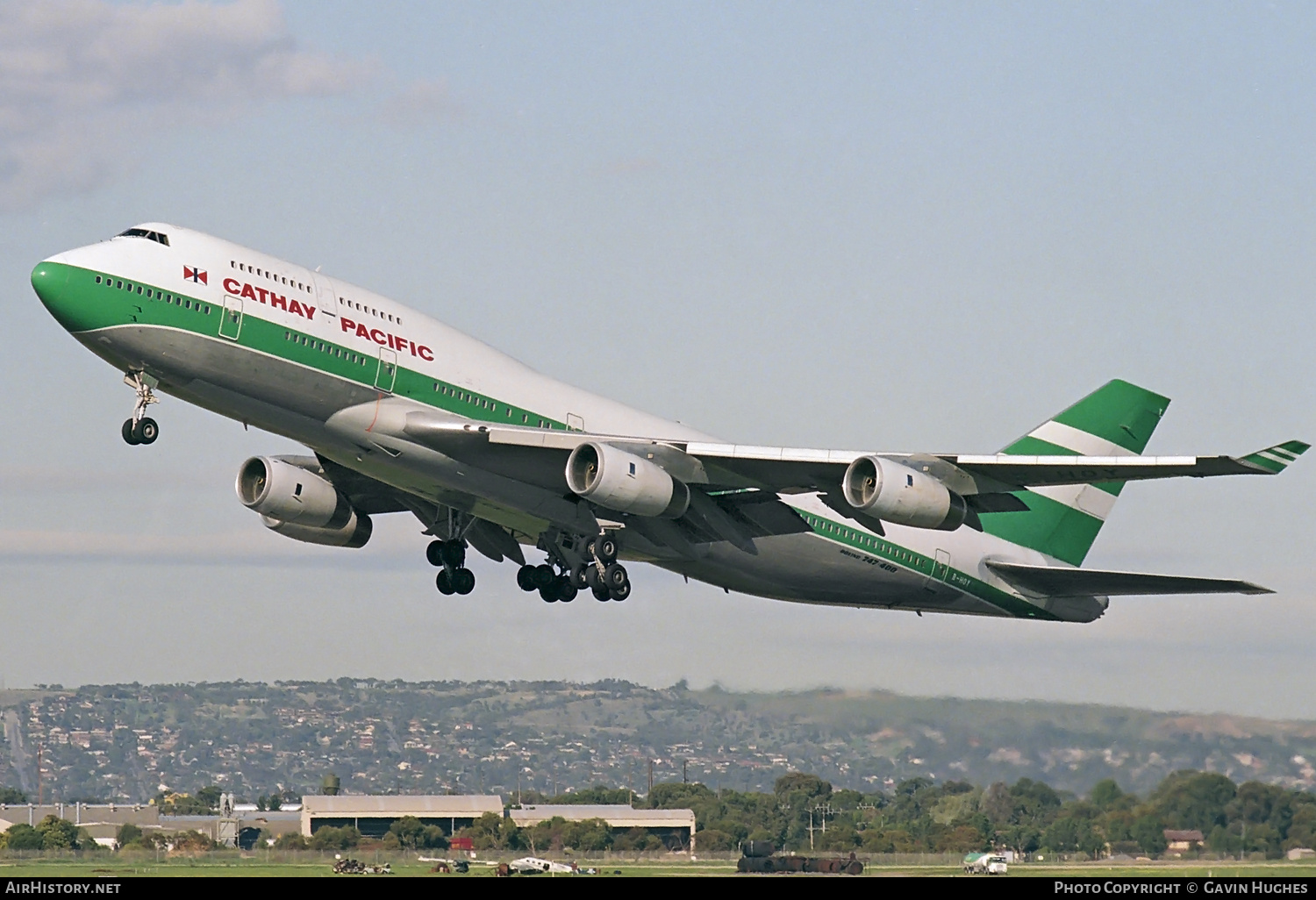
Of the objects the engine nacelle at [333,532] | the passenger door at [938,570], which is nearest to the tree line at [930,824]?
the passenger door at [938,570]

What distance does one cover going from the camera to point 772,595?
41.2 meters

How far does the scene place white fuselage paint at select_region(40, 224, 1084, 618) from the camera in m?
31.6

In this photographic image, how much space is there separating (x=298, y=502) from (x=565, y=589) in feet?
21.8

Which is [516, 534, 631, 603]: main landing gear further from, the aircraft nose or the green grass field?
the aircraft nose

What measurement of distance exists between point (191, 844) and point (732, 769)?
15.3 meters

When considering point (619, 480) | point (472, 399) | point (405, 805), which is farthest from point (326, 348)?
point (405, 805)

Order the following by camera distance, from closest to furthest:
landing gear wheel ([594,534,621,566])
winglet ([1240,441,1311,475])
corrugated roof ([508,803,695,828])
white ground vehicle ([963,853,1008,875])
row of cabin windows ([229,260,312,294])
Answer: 1. winglet ([1240,441,1311,475])
2. row of cabin windows ([229,260,312,294])
3. white ground vehicle ([963,853,1008,875])
4. landing gear wheel ([594,534,621,566])
5. corrugated roof ([508,803,695,828])

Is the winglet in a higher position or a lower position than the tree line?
higher

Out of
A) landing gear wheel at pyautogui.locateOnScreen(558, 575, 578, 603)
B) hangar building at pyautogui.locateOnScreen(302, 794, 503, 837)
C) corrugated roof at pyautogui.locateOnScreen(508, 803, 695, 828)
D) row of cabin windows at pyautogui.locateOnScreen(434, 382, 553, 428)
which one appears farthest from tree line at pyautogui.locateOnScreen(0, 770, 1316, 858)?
row of cabin windows at pyautogui.locateOnScreen(434, 382, 553, 428)

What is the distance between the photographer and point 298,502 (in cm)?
3841

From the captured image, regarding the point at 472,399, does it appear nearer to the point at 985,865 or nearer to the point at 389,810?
the point at 985,865

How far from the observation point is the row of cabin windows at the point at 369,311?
110 ft

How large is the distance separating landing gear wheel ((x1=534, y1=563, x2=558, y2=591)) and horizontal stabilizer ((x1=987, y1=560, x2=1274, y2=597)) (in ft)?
37.6

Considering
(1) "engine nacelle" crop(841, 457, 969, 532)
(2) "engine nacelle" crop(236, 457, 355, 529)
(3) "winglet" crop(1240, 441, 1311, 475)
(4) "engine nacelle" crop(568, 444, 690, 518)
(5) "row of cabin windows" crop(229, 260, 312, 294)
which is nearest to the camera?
(3) "winglet" crop(1240, 441, 1311, 475)
